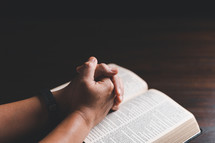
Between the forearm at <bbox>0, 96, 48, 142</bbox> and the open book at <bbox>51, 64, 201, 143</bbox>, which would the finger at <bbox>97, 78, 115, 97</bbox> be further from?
the forearm at <bbox>0, 96, 48, 142</bbox>

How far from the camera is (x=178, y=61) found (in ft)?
3.98

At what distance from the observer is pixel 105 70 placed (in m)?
0.91

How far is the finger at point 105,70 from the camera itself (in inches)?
35.8

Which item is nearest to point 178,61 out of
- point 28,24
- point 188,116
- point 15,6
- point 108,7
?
point 188,116

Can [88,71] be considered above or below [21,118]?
above

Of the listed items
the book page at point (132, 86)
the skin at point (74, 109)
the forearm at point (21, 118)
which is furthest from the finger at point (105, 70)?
the forearm at point (21, 118)

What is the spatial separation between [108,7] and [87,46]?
502mm

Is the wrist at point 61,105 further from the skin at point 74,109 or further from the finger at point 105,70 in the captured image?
the finger at point 105,70

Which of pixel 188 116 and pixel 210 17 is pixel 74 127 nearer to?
pixel 188 116

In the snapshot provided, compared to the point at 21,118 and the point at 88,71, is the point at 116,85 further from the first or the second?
the point at 21,118

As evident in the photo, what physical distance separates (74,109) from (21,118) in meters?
0.16

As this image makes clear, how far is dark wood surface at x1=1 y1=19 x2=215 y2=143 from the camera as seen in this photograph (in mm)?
1033

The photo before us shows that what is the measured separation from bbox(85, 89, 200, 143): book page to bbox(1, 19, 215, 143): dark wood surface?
84mm

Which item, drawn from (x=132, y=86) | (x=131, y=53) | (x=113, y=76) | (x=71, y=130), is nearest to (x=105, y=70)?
(x=113, y=76)
